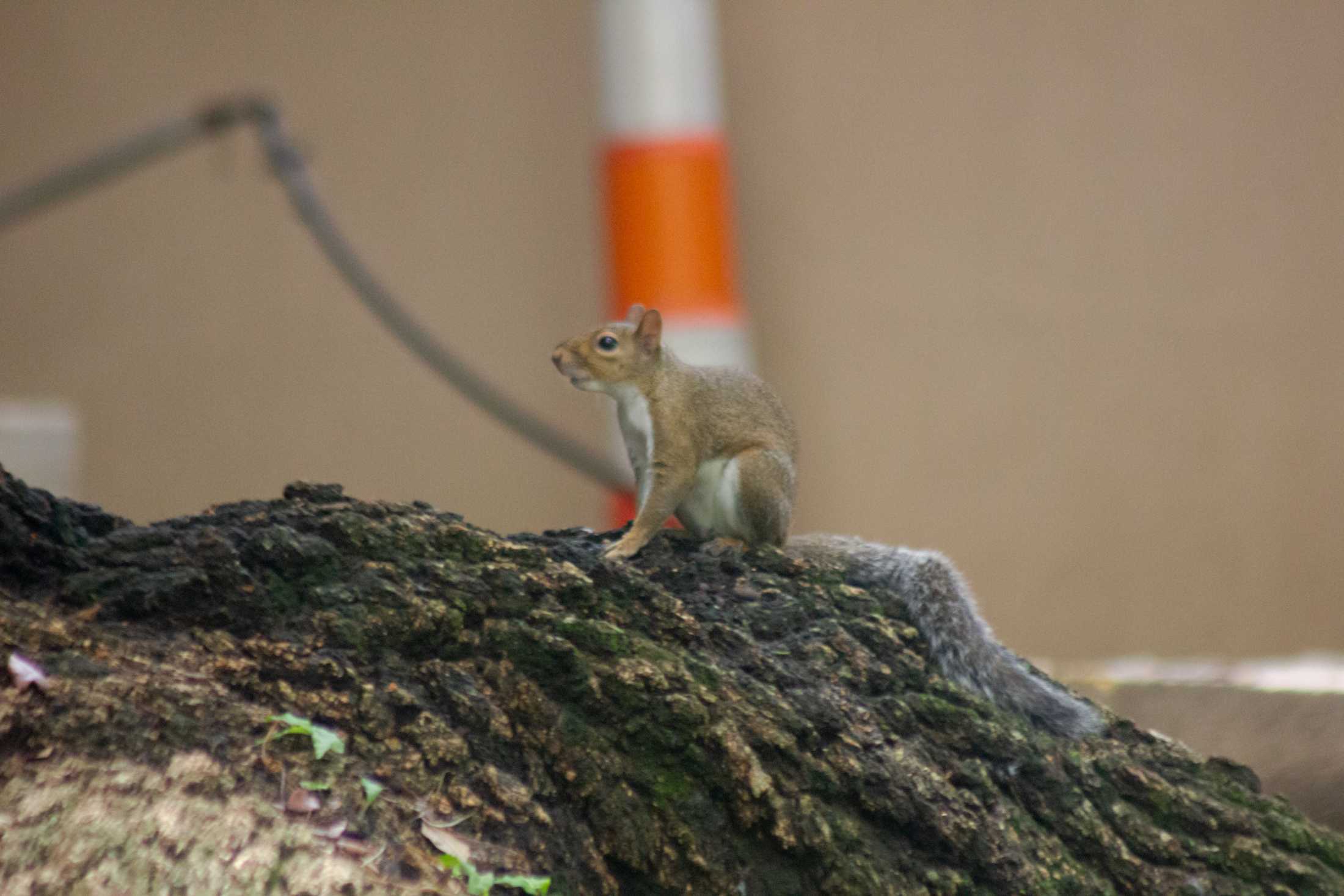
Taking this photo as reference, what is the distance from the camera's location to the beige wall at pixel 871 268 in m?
4.89

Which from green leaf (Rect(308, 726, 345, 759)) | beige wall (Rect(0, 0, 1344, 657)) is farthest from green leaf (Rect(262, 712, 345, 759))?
beige wall (Rect(0, 0, 1344, 657))

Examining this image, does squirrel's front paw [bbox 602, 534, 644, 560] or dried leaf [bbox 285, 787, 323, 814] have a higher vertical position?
squirrel's front paw [bbox 602, 534, 644, 560]

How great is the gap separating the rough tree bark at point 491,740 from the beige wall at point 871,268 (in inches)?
129

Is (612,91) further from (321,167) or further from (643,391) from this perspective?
(643,391)

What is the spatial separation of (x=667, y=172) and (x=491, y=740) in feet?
10.7

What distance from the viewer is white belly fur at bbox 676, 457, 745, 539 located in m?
2.04

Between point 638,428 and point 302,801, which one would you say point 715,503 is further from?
point 302,801

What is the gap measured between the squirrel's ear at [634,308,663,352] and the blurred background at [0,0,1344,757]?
9.33 feet

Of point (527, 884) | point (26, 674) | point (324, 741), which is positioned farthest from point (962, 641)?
point (26, 674)

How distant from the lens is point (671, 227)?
452 cm

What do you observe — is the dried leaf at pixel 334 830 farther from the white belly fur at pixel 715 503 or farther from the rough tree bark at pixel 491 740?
Answer: the white belly fur at pixel 715 503

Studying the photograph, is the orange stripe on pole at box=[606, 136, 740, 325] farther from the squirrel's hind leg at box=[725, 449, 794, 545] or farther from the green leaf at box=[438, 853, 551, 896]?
the green leaf at box=[438, 853, 551, 896]

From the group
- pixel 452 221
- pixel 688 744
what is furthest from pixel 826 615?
pixel 452 221

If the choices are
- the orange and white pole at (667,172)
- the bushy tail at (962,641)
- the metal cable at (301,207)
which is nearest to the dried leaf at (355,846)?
the bushy tail at (962,641)
